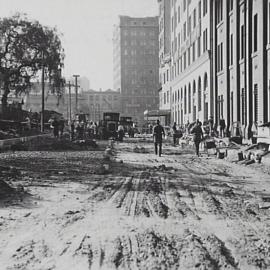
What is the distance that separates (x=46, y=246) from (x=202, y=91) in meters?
42.5

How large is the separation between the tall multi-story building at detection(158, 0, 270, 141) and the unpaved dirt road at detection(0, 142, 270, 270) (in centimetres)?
1705

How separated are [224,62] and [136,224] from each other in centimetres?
3189

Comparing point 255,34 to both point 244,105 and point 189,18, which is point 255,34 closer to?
point 244,105

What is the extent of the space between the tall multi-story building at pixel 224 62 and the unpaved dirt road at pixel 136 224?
671 inches

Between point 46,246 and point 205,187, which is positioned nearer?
point 46,246

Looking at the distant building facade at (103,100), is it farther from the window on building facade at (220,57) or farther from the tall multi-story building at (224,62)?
the window on building facade at (220,57)

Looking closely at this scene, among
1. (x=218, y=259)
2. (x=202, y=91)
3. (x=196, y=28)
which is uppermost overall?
(x=196, y=28)

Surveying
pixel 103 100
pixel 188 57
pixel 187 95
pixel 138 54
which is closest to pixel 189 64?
pixel 188 57

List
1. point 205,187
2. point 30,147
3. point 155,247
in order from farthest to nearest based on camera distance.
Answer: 1. point 30,147
2. point 205,187
3. point 155,247

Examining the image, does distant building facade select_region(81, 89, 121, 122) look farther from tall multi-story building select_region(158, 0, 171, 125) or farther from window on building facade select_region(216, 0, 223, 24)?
window on building facade select_region(216, 0, 223, 24)

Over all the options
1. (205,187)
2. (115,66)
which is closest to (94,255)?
(205,187)

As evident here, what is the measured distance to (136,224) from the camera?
270 inches

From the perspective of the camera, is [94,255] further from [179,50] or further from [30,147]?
[179,50]

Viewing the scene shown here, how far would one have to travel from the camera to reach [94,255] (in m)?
5.29
